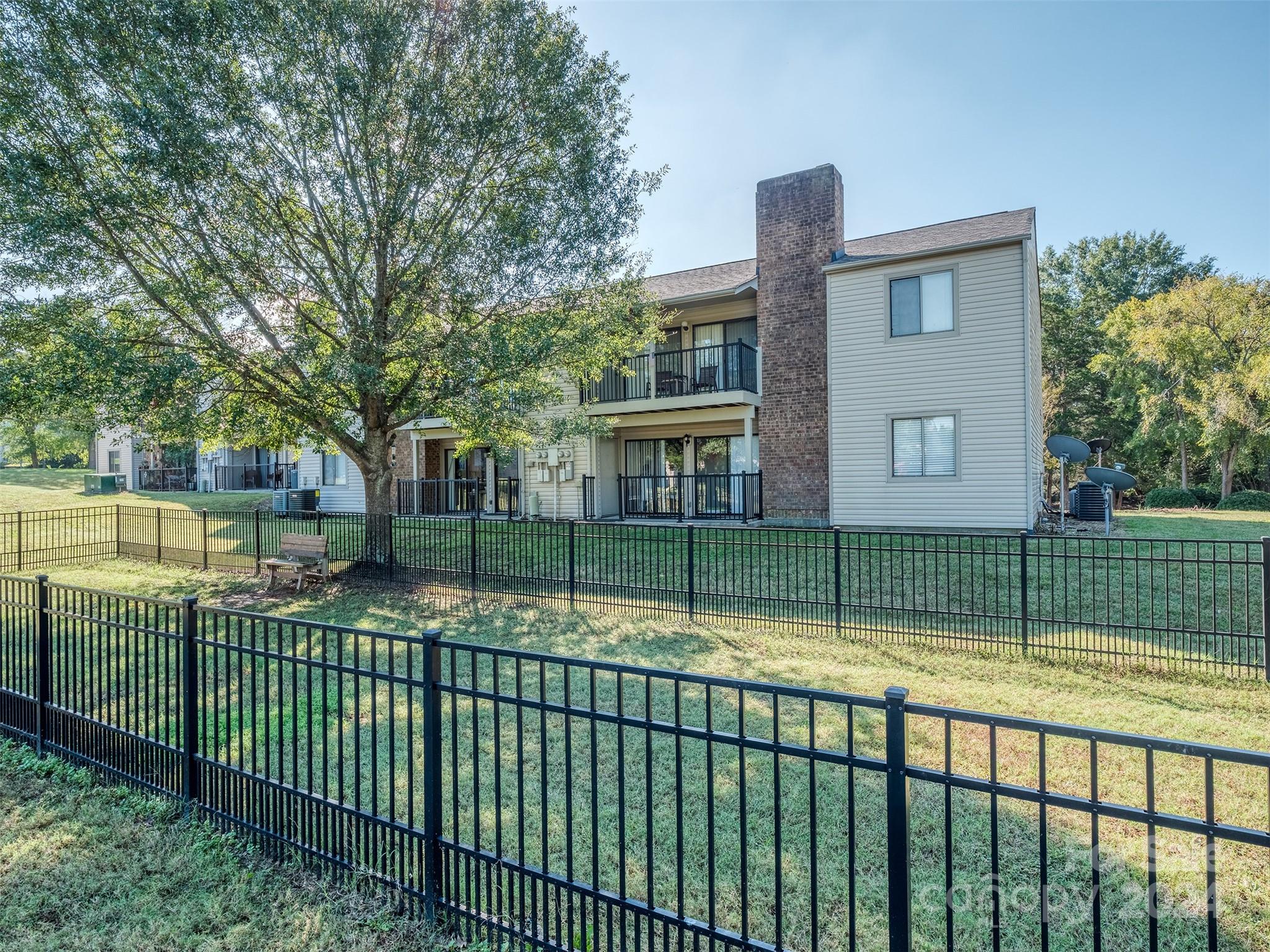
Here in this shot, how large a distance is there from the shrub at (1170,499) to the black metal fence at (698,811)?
2617cm

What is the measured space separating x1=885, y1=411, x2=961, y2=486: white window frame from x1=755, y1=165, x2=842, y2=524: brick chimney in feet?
4.71

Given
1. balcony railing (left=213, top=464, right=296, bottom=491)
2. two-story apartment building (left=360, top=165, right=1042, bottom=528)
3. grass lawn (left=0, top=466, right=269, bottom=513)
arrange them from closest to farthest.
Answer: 1. two-story apartment building (left=360, top=165, right=1042, bottom=528)
2. grass lawn (left=0, top=466, right=269, bottom=513)
3. balcony railing (left=213, top=464, right=296, bottom=491)

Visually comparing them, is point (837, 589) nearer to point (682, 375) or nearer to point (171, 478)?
point (682, 375)

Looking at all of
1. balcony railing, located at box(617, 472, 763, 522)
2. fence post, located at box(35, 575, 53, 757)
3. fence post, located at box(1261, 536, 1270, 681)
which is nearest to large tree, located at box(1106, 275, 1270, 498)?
balcony railing, located at box(617, 472, 763, 522)

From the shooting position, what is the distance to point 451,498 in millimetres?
21516

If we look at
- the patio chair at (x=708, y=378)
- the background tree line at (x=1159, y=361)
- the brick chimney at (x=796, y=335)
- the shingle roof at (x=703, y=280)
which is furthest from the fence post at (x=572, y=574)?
the background tree line at (x=1159, y=361)

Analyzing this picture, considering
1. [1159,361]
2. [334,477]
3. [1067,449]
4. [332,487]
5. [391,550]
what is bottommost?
[391,550]

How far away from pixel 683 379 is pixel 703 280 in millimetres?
3407

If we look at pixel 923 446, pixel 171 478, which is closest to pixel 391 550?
pixel 923 446

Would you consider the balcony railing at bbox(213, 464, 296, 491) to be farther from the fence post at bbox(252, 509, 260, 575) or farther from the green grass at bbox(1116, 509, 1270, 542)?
the green grass at bbox(1116, 509, 1270, 542)

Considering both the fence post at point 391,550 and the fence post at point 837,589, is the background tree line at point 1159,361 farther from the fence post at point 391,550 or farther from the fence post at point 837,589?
the fence post at point 391,550

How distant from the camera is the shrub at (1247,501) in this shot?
23203 millimetres

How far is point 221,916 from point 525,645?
496cm

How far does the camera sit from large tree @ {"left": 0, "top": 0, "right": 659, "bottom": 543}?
9.77 meters
